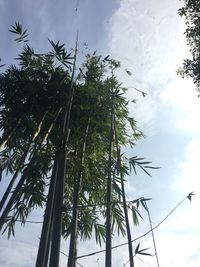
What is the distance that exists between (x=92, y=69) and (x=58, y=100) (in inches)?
48.0

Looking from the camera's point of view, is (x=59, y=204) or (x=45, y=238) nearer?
(x=45, y=238)

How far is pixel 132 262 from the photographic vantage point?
5.16 meters

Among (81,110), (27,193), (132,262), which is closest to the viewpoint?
(132,262)

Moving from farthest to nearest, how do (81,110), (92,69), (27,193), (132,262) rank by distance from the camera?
(92,69)
(81,110)
(27,193)
(132,262)

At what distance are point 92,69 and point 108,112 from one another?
1.15m

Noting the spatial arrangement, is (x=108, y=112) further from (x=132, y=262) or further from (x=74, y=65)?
(x=132, y=262)

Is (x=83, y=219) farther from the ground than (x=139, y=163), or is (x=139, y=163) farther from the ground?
(x=139, y=163)

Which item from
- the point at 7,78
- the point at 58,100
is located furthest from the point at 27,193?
the point at 7,78

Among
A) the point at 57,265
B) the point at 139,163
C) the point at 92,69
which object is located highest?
the point at 92,69

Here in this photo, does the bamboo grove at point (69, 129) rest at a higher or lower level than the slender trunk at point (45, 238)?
higher

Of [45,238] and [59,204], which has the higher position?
[59,204]

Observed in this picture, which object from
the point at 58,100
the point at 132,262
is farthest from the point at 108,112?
the point at 132,262

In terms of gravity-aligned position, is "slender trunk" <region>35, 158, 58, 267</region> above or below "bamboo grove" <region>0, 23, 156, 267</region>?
below

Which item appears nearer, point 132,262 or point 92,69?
point 132,262
